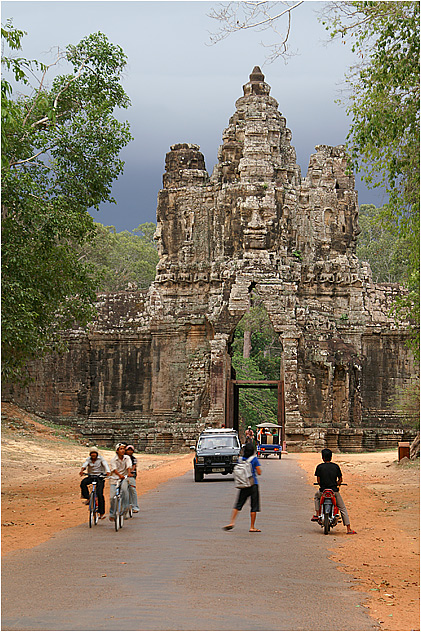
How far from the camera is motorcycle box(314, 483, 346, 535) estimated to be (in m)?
12.8

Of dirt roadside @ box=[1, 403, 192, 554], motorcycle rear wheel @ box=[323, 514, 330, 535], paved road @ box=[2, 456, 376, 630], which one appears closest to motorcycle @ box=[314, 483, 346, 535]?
motorcycle rear wheel @ box=[323, 514, 330, 535]

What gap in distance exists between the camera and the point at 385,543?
12344mm

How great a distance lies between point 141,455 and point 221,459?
12.5 meters

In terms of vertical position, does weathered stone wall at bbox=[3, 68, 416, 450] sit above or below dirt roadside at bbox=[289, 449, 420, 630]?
above

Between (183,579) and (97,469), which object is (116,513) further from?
(183,579)

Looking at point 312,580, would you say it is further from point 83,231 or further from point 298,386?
point 298,386

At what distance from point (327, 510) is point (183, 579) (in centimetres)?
444

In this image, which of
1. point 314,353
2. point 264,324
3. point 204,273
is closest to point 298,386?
point 314,353

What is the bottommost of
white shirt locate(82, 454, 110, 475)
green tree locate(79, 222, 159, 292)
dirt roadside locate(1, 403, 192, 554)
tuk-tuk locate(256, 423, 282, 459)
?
dirt roadside locate(1, 403, 192, 554)

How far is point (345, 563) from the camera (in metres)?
10.4

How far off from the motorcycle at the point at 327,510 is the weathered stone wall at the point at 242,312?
21148mm

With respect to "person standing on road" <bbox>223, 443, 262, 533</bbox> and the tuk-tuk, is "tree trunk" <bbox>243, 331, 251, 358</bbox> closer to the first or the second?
the tuk-tuk

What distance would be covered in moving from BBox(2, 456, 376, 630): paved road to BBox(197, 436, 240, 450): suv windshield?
6.86 m

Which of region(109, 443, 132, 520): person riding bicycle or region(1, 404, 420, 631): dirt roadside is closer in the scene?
region(1, 404, 420, 631): dirt roadside
